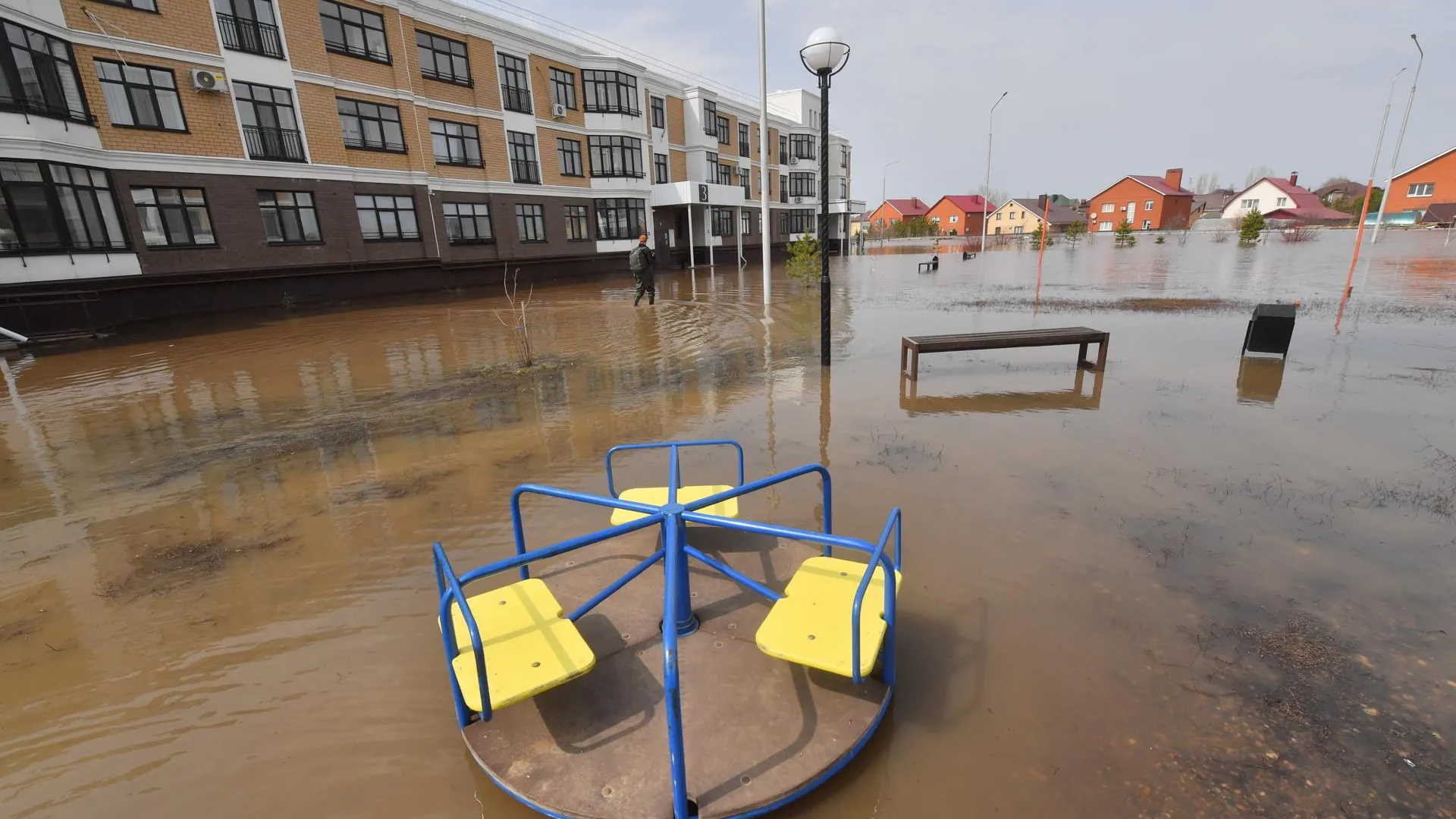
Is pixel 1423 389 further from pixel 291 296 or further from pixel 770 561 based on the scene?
pixel 291 296

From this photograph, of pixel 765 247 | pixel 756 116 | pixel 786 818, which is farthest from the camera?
pixel 756 116

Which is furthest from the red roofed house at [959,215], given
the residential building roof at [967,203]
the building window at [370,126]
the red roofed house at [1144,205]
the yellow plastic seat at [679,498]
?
the yellow plastic seat at [679,498]

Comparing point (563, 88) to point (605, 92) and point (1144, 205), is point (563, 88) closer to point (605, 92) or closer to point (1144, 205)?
point (605, 92)

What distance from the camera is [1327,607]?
367 cm

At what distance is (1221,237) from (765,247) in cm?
5411

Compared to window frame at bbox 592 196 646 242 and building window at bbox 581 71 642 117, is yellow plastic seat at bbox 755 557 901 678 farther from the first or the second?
building window at bbox 581 71 642 117

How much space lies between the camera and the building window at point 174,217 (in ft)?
55.6

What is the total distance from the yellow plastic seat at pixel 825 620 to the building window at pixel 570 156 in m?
29.5

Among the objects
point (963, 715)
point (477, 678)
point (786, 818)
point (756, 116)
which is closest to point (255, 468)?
point (477, 678)

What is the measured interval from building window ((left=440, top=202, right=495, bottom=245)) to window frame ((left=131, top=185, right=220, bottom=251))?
24.9 ft

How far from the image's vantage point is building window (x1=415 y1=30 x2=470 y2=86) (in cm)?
2352

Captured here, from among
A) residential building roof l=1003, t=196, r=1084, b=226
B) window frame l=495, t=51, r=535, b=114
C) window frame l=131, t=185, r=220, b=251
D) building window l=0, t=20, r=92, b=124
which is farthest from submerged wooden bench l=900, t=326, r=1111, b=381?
residential building roof l=1003, t=196, r=1084, b=226

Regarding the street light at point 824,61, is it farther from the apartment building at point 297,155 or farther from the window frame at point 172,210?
the window frame at point 172,210

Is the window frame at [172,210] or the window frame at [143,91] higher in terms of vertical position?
the window frame at [143,91]
